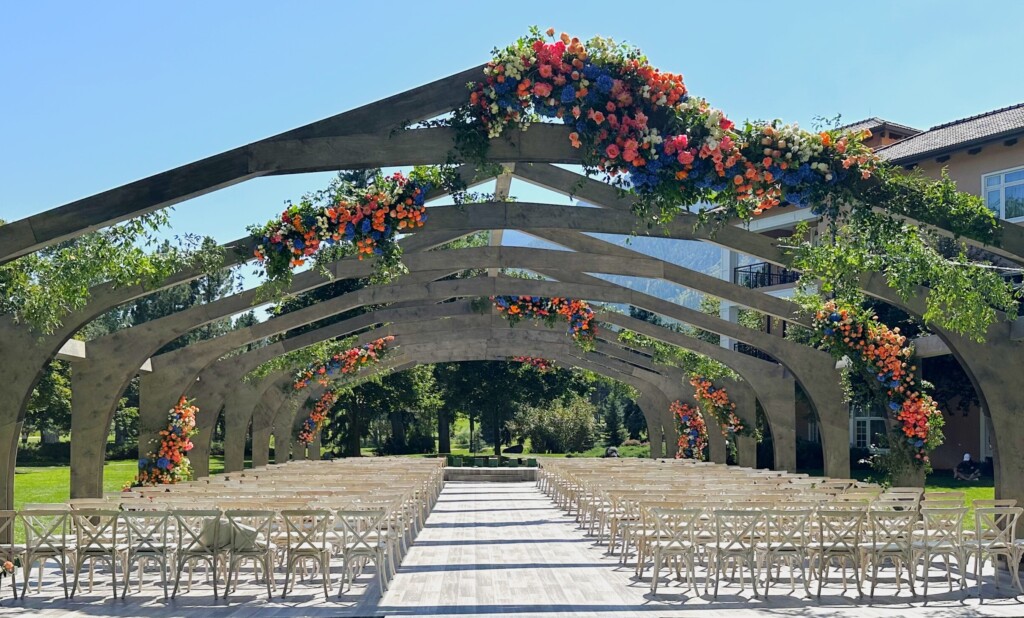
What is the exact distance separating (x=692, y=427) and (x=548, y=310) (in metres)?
8.78

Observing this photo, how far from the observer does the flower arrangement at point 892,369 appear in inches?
594

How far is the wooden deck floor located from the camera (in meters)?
9.04

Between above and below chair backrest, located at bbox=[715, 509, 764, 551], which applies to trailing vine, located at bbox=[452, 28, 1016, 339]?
above

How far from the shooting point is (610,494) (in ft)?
42.8

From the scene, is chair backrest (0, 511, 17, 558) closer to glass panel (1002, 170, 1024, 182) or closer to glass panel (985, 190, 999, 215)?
glass panel (985, 190, 999, 215)

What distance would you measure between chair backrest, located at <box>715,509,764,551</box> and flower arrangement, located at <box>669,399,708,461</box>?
49.5 feet

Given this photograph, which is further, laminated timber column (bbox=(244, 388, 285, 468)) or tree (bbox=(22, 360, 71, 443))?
tree (bbox=(22, 360, 71, 443))

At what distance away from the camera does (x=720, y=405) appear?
2212 cm

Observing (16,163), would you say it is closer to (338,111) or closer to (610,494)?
(338,111)

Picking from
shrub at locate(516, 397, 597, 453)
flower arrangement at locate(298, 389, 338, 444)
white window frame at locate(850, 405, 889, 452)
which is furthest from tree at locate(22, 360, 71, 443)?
white window frame at locate(850, 405, 889, 452)

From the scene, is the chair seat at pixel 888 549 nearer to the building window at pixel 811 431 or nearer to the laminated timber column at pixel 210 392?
the laminated timber column at pixel 210 392

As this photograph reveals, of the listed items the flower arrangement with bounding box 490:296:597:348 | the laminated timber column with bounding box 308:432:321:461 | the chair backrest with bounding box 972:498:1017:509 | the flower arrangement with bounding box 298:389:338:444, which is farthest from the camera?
the laminated timber column with bounding box 308:432:321:461

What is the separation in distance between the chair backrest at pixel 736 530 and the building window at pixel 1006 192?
62.1 feet

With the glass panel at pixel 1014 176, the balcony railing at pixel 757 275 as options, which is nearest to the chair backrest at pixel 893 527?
the glass panel at pixel 1014 176
